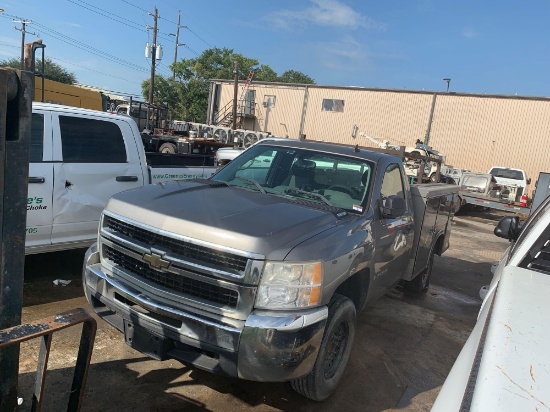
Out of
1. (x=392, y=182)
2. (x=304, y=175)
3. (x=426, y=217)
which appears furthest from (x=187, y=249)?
(x=426, y=217)

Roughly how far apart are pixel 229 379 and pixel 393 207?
6.58 ft

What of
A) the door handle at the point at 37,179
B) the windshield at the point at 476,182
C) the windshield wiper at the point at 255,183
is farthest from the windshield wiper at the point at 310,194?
the windshield at the point at 476,182

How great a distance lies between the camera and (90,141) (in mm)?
5023

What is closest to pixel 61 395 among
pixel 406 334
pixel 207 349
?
pixel 207 349

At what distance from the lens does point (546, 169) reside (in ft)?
77.9

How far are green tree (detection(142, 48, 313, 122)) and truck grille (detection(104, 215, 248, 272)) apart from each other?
44538 millimetres

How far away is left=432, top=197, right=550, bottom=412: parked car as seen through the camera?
1.29 m

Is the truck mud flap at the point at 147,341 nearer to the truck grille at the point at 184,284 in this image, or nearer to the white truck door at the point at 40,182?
the truck grille at the point at 184,284

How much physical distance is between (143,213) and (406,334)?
10.9ft

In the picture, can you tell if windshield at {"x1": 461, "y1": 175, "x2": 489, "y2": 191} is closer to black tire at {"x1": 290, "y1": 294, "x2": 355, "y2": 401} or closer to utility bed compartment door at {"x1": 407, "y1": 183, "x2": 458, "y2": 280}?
utility bed compartment door at {"x1": 407, "y1": 183, "x2": 458, "y2": 280}

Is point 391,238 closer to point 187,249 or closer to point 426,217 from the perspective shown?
point 426,217

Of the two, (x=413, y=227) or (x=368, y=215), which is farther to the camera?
(x=413, y=227)

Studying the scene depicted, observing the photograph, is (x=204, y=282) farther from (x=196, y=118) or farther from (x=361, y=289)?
(x=196, y=118)

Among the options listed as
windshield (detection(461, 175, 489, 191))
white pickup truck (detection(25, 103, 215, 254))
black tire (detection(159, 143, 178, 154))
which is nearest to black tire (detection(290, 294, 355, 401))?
white pickup truck (detection(25, 103, 215, 254))
